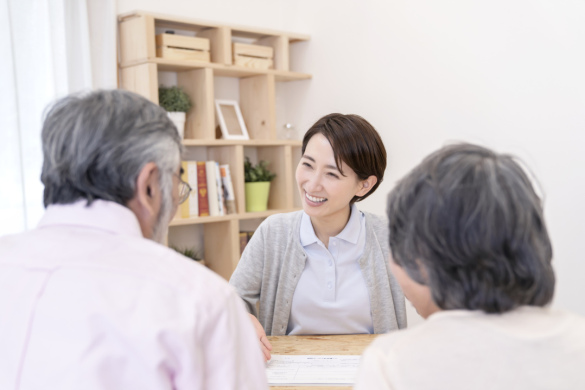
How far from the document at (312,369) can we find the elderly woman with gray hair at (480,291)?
67 cm

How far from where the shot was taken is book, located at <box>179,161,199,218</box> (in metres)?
3.37

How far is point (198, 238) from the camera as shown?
3.74 metres

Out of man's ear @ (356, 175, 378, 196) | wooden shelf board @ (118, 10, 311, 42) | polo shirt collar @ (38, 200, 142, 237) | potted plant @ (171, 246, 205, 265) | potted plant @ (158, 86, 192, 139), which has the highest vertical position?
wooden shelf board @ (118, 10, 311, 42)

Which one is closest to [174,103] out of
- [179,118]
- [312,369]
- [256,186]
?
[179,118]

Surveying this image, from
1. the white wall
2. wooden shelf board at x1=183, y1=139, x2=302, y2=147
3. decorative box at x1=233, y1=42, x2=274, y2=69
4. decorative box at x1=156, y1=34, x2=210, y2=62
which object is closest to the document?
the white wall

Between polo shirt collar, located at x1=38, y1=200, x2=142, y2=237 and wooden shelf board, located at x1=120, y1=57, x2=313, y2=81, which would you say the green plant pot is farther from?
polo shirt collar, located at x1=38, y1=200, x2=142, y2=237

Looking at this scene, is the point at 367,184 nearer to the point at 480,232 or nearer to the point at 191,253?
the point at 480,232

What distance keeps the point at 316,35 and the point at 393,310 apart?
7.60ft

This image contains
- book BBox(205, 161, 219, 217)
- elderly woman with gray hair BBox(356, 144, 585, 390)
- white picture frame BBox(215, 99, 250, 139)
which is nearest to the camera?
elderly woman with gray hair BBox(356, 144, 585, 390)

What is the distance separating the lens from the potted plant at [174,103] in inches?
132

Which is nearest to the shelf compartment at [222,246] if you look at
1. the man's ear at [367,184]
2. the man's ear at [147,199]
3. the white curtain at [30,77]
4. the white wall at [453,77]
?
the white wall at [453,77]

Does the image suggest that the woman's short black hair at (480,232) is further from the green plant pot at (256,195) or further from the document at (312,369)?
the green plant pot at (256,195)

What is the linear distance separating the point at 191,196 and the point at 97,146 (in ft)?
7.84

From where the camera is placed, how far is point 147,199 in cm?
108
